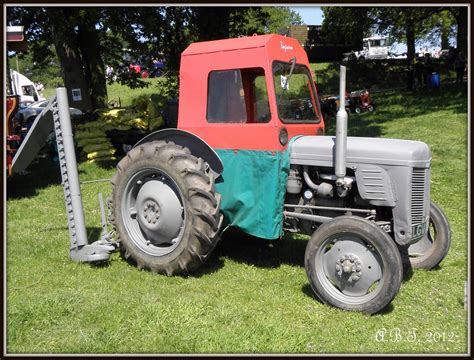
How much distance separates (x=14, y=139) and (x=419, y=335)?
290 inches

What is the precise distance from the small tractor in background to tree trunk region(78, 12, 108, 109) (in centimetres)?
1065

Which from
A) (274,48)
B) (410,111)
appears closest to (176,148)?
(274,48)

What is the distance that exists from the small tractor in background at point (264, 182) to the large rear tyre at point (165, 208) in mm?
11

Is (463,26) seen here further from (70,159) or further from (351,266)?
(70,159)

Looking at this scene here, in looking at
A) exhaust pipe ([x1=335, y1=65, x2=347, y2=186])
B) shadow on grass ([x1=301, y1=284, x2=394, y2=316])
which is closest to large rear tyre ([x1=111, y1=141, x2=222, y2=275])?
shadow on grass ([x1=301, y1=284, x2=394, y2=316])

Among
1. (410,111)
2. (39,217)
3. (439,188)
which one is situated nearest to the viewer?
(39,217)

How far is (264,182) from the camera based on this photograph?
459cm

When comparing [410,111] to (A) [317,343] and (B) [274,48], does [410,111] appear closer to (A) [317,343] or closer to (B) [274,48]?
(B) [274,48]

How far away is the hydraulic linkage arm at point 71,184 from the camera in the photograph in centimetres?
501

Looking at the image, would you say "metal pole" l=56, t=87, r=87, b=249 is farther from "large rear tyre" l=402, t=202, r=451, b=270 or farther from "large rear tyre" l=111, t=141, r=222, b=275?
"large rear tyre" l=402, t=202, r=451, b=270

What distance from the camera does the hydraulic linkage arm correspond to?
5012 mm

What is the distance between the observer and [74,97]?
1398 cm

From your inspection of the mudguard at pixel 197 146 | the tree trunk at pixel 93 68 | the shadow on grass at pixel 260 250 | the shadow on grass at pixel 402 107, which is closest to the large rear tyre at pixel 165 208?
the mudguard at pixel 197 146

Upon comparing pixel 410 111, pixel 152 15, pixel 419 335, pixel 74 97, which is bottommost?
pixel 419 335
